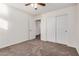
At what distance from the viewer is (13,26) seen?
4711 millimetres

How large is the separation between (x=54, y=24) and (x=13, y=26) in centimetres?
259

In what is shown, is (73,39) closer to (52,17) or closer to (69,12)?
(69,12)

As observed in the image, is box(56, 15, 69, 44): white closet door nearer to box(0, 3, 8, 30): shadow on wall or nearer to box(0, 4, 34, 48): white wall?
box(0, 4, 34, 48): white wall

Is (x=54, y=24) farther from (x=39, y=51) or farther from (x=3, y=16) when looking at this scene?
(x=3, y=16)

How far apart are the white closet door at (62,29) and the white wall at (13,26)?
7.90 ft

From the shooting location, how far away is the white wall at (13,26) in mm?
4078

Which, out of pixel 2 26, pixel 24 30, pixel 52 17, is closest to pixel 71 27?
pixel 52 17

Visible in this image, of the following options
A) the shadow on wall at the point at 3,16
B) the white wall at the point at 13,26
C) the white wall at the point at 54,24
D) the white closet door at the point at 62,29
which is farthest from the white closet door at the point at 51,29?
the shadow on wall at the point at 3,16

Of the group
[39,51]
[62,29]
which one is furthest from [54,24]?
[39,51]

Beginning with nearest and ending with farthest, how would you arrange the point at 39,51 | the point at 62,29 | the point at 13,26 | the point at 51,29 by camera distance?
the point at 39,51 < the point at 62,29 < the point at 13,26 < the point at 51,29

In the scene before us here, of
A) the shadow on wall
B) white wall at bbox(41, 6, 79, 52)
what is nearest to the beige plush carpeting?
white wall at bbox(41, 6, 79, 52)

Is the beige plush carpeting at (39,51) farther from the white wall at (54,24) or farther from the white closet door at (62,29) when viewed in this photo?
the white closet door at (62,29)

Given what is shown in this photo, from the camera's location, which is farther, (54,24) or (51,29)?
(51,29)

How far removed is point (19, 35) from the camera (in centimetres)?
521
